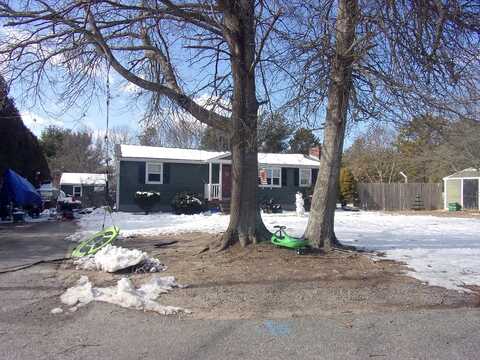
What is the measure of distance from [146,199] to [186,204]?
2.39 m

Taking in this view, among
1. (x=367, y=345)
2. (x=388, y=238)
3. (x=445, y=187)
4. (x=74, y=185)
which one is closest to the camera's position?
(x=367, y=345)

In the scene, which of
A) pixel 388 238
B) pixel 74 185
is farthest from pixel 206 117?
pixel 74 185

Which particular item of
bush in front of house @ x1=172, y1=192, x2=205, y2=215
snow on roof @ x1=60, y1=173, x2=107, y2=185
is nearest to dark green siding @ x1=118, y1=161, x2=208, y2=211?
bush in front of house @ x1=172, y1=192, x2=205, y2=215

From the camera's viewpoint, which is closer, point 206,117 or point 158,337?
point 158,337

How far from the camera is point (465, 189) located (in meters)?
32.4

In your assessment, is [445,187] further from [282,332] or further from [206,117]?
[282,332]

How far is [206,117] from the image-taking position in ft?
33.6

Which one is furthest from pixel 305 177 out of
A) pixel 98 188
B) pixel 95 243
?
pixel 98 188

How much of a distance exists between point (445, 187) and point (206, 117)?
2827 centimetres

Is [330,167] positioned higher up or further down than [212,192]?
higher up

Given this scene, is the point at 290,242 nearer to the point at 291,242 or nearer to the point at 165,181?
the point at 291,242

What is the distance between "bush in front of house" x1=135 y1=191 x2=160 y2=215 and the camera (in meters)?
25.4

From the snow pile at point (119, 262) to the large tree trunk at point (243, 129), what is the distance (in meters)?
2.02

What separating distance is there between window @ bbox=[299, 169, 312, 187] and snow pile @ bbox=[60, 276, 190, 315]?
78.9ft
